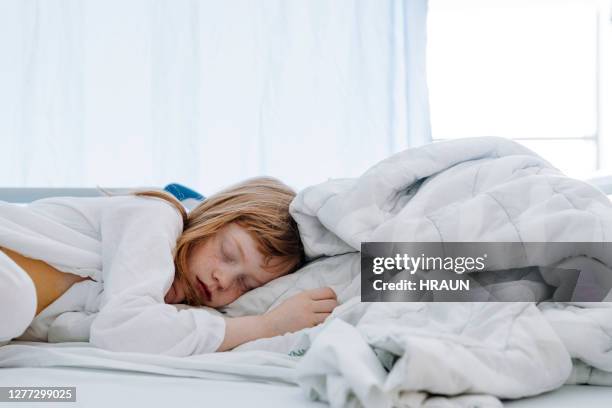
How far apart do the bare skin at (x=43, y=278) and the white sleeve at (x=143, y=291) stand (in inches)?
3.1

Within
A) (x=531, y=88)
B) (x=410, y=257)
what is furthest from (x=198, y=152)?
(x=531, y=88)

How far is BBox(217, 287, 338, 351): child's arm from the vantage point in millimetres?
967

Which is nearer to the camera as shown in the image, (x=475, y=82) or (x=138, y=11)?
(x=138, y=11)

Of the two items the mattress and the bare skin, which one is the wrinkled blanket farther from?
the bare skin

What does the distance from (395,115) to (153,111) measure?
0.79m

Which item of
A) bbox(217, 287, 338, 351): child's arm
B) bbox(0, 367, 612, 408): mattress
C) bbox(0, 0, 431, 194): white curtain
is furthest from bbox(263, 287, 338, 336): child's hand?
bbox(0, 0, 431, 194): white curtain

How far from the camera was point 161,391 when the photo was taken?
0.69 metres

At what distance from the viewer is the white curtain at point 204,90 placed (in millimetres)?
2180

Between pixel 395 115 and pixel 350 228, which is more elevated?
pixel 395 115

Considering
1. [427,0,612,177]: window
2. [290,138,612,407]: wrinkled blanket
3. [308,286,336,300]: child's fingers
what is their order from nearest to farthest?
[290,138,612,407]: wrinkled blanket, [308,286,336,300]: child's fingers, [427,0,612,177]: window

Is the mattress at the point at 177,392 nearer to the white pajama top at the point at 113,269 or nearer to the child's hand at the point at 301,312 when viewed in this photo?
the white pajama top at the point at 113,269

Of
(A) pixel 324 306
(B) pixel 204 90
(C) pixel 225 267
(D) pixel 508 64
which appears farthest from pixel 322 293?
(D) pixel 508 64

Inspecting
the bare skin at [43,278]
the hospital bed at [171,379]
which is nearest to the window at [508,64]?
the bare skin at [43,278]

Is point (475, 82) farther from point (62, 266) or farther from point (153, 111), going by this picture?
point (62, 266)
